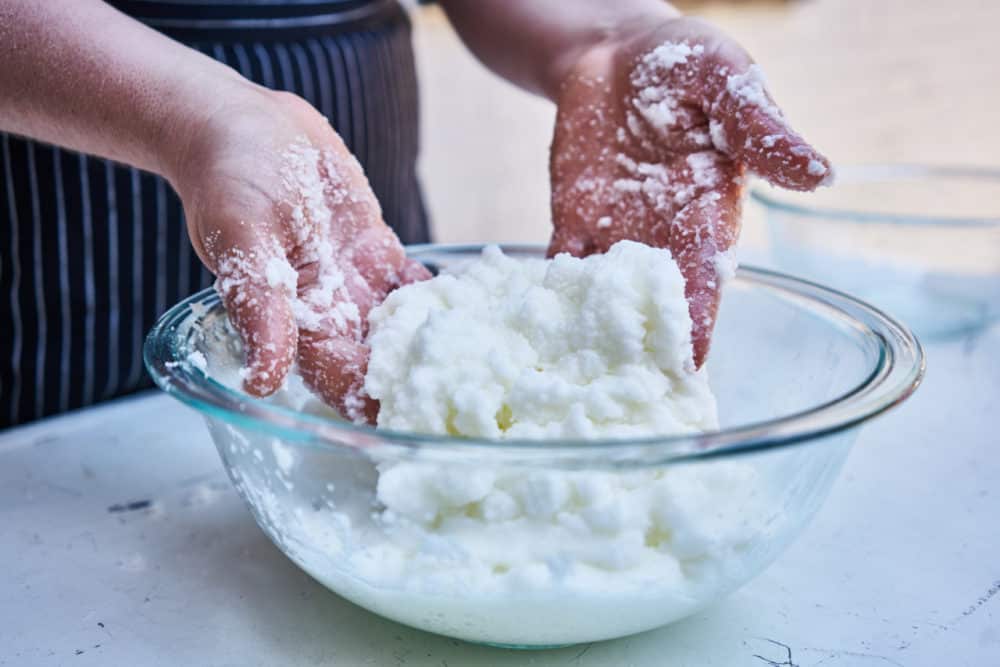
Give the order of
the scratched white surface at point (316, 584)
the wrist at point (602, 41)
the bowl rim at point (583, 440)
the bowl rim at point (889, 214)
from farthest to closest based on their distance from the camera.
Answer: the bowl rim at point (889, 214) → the wrist at point (602, 41) → the scratched white surface at point (316, 584) → the bowl rim at point (583, 440)

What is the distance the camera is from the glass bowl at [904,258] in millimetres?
1248

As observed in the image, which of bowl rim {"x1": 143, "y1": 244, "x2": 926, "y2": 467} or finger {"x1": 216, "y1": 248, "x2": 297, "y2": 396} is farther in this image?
finger {"x1": 216, "y1": 248, "x2": 297, "y2": 396}

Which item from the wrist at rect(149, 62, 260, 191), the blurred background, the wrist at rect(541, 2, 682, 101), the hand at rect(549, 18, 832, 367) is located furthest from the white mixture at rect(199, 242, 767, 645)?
the blurred background

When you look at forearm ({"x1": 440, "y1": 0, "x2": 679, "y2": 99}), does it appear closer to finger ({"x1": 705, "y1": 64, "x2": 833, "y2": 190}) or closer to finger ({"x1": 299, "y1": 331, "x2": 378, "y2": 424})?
finger ({"x1": 705, "y1": 64, "x2": 833, "y2": 190})

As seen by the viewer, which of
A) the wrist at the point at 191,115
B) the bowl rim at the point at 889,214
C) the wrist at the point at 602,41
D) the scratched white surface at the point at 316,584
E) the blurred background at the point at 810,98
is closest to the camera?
the scratched white surface at the point at 316,584

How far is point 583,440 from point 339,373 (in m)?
0.27

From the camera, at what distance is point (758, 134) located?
30.7 inches

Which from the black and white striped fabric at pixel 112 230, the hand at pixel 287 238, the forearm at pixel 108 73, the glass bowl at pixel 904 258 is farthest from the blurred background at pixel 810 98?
the forearm at pixel 108 73


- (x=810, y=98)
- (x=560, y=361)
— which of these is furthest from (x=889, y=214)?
(x=810, y=98)

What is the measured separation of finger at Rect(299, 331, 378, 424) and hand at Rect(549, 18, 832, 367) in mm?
277

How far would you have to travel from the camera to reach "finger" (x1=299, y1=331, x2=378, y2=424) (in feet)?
2.47

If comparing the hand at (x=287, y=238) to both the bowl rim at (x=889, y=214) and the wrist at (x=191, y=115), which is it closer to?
the wrist at (x=191, y=115)

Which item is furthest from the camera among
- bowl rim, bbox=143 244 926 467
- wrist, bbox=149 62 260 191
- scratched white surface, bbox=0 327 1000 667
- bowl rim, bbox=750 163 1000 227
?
bowl rim, bbox=750 163 1000 227

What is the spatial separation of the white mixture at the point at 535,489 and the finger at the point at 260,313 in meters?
0.05
